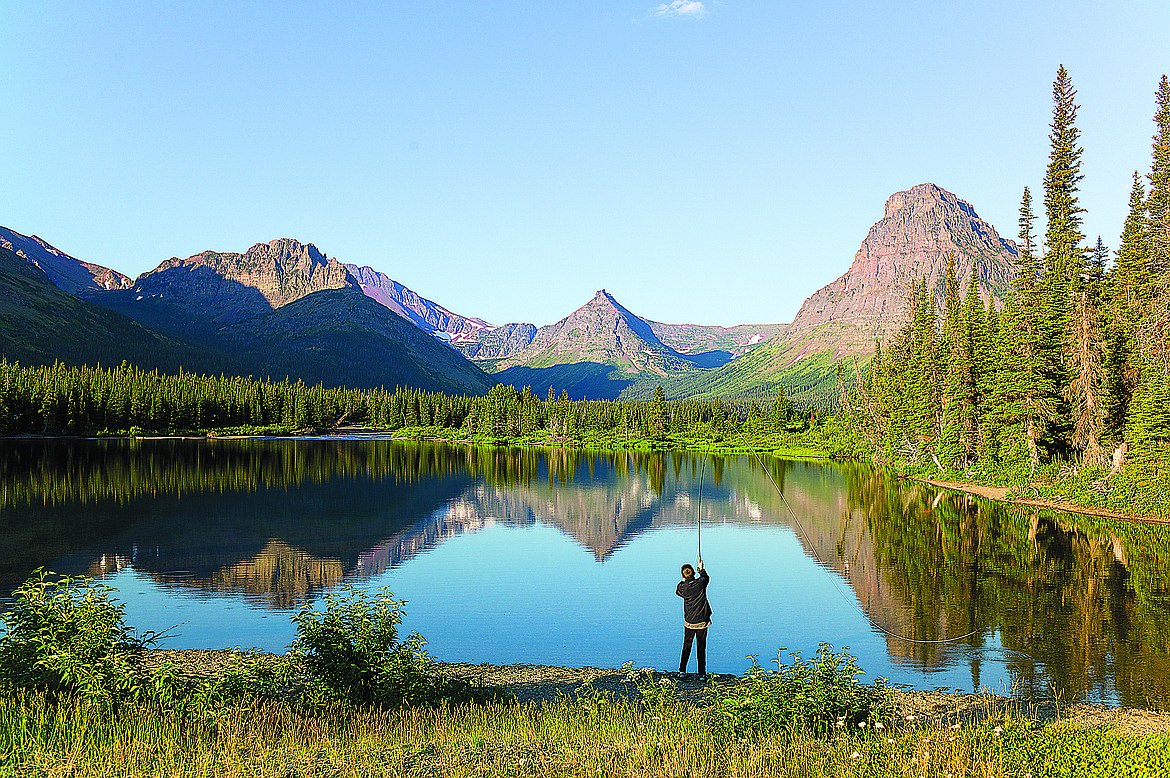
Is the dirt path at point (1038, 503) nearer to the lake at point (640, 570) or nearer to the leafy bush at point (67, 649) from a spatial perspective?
the lake at point (640, 570)

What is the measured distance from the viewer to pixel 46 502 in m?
47.2

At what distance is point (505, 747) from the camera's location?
10.7 meters

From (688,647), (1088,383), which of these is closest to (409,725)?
(688,647)

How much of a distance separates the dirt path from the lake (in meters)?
1.82

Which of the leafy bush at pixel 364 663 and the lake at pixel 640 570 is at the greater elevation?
the leafy bush at pixel 364 663

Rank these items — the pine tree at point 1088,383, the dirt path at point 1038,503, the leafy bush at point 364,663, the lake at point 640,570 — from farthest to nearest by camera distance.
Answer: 1. the pine tree at point 1088,383
2. the dirt path at point 1038,503
3. the lake at point 640,570
4. the leafy bush at point 364,663

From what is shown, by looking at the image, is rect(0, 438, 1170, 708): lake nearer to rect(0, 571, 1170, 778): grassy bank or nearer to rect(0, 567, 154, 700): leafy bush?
rect(0, 571, 1170, 778): grassy bank

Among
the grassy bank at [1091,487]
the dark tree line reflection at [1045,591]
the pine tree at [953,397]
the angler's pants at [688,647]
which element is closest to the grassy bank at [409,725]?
the angler's pants at [688,647]

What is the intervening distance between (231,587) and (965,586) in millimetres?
27268

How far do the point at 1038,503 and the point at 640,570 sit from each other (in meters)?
32.4

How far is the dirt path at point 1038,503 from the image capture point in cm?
4129

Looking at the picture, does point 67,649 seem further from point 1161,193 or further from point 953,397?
point 953,397

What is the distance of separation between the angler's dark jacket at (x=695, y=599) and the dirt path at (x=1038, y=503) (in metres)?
36.3

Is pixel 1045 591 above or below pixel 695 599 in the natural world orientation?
below
